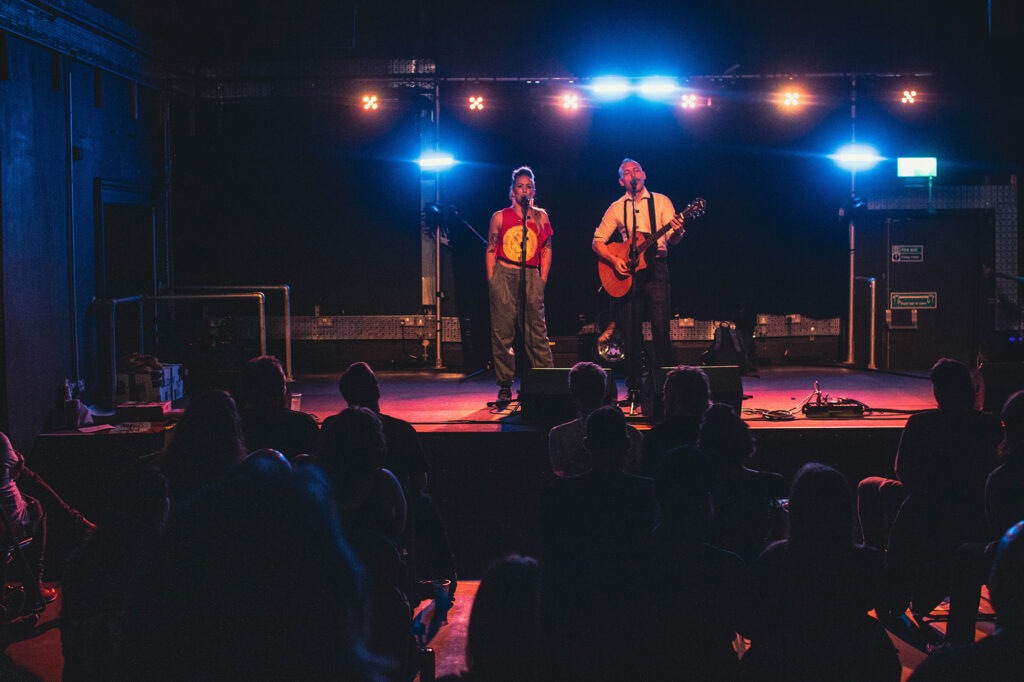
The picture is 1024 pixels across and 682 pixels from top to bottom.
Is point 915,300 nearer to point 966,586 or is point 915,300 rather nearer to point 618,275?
point 618,275

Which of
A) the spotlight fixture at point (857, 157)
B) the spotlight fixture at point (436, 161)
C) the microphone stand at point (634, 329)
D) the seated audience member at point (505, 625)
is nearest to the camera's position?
the seated audience member at point (505, 625)

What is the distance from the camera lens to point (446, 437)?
7.05 meters

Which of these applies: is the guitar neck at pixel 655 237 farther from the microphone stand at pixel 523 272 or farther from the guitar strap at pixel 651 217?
the microphone stand at pixel 523 272

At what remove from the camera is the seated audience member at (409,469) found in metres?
4.93

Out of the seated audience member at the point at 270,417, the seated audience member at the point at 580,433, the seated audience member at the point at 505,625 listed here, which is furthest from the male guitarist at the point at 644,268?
the seated audience member at the point at 505,625

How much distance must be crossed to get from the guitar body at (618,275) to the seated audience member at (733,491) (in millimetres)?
3987

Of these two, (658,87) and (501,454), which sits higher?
(658,87)

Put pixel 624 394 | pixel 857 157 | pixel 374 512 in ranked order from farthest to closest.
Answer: pixel 857 157
pixel 624 394
pixel 374 512

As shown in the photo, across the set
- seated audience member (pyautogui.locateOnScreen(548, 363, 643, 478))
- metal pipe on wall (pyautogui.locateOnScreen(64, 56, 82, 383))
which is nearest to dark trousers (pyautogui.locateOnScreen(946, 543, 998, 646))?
seated audience member (pyautogui.locateOnScreen(548, 363, 643, 478))

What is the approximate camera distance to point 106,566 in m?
3.03

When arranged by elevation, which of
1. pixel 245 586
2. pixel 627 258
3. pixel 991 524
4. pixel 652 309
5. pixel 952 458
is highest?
pixel 627 258

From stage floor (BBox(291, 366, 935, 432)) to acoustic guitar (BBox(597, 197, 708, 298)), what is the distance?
1.36m

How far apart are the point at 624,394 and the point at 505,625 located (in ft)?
22.2

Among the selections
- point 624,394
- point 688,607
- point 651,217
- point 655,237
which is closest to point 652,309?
point 655,237
